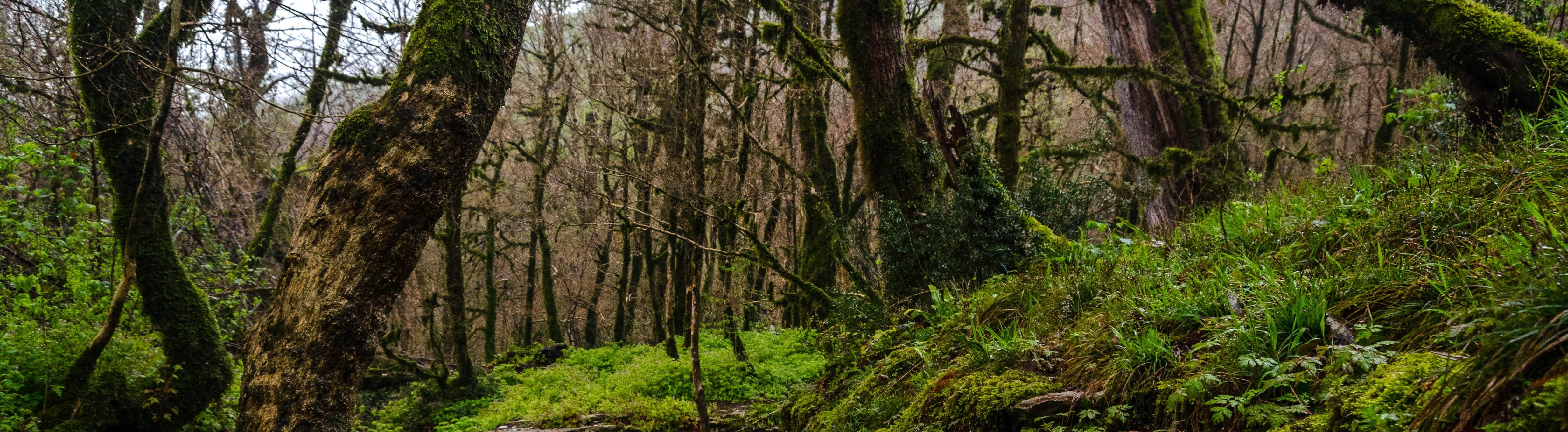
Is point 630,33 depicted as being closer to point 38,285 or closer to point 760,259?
point 760,259

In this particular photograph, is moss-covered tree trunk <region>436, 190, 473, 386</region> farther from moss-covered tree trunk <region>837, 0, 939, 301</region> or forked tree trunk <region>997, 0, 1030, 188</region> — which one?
forked tree trunk <region>997, 0, 1030, 188</region>

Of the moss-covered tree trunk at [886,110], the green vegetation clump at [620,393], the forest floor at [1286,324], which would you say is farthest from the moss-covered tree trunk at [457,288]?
A: the forest floor at [1286,324]

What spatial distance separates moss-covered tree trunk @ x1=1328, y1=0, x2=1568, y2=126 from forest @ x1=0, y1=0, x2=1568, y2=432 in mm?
26

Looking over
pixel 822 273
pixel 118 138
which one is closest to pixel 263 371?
pixel 118 138

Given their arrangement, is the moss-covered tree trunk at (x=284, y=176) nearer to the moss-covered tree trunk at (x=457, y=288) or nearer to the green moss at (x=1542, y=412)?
the moss-covered tree trunk at (x=457, y=288)

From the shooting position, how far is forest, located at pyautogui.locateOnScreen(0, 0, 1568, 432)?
260 centimetres

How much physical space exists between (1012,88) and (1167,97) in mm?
2734

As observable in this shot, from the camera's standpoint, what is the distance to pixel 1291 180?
631cm

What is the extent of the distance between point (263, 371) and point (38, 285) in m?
5.28

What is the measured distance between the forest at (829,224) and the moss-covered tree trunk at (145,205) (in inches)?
1.3

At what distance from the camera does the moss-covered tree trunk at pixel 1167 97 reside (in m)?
8.49

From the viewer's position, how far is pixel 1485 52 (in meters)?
4.90

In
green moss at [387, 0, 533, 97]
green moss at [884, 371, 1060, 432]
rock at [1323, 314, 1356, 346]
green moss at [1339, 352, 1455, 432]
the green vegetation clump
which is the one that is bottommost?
the green vegetation clump

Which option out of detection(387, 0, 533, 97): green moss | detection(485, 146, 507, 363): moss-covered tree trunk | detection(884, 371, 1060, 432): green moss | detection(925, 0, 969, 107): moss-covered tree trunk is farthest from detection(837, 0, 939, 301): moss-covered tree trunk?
detection(485, 146, 507, 363): moss-covered tree trunk
